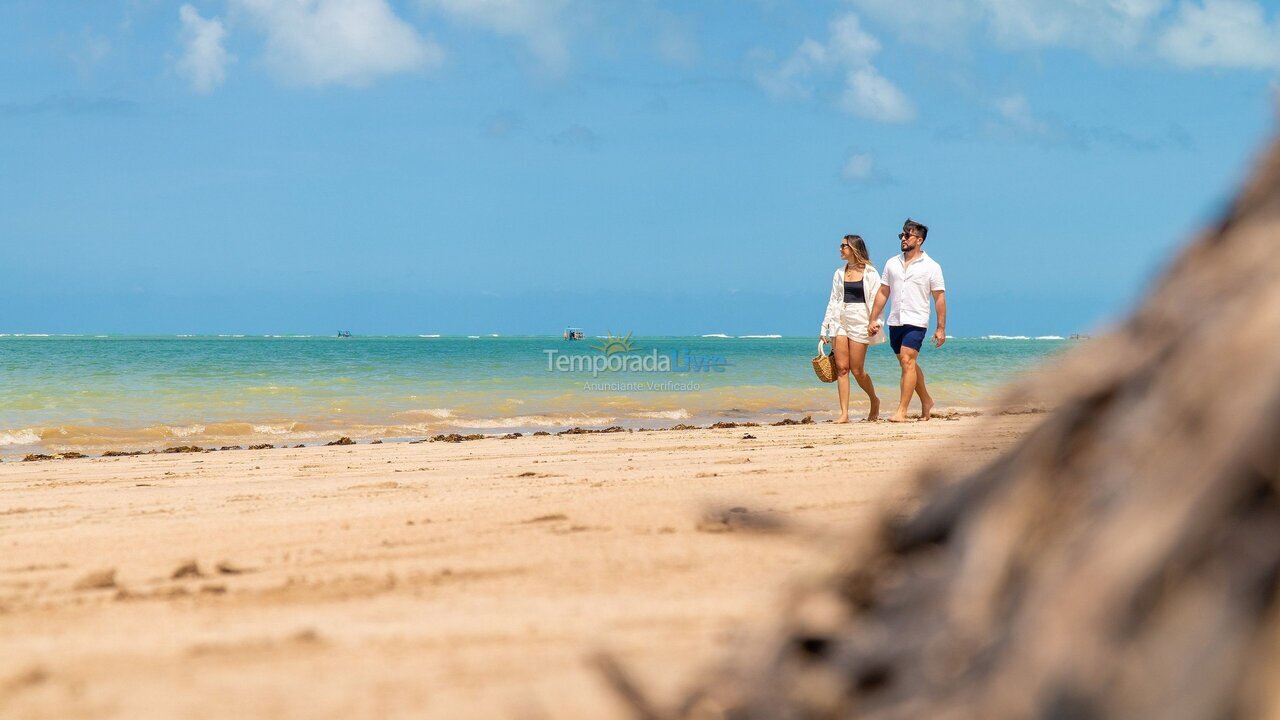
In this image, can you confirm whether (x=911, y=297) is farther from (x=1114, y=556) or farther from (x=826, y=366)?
(x=1114, y=556)

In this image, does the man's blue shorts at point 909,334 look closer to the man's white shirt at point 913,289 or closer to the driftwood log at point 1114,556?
the man's white shirt at point 913,289

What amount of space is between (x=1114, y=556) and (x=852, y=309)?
28.7ft

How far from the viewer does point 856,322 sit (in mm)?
9656

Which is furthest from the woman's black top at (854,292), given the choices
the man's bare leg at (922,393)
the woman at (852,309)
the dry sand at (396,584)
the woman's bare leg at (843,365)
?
the dry sand at (396,584)

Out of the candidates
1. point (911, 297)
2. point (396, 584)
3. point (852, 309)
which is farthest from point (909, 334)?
point (396, 584)

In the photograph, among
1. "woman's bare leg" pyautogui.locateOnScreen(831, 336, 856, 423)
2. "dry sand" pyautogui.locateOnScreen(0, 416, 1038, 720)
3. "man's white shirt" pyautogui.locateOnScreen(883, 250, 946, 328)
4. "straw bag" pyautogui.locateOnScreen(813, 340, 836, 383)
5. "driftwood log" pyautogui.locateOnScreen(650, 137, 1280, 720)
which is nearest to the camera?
"driftwood log" pyautogui.locateOnScreen(650, 137, 1280, 720)

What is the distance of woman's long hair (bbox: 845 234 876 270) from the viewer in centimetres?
969

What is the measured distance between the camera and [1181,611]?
1026mm

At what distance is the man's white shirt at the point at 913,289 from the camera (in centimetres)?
906

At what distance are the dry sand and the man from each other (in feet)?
12.0

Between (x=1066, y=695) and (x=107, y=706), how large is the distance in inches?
71.1

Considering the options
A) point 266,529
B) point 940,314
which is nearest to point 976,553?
point 266,529

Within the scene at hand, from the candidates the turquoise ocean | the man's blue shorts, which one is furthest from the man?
the turquoise ocean

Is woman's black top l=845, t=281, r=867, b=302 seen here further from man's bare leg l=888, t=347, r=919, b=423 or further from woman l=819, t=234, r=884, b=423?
man's bare leg l=888, t=347, r=919, b=423
